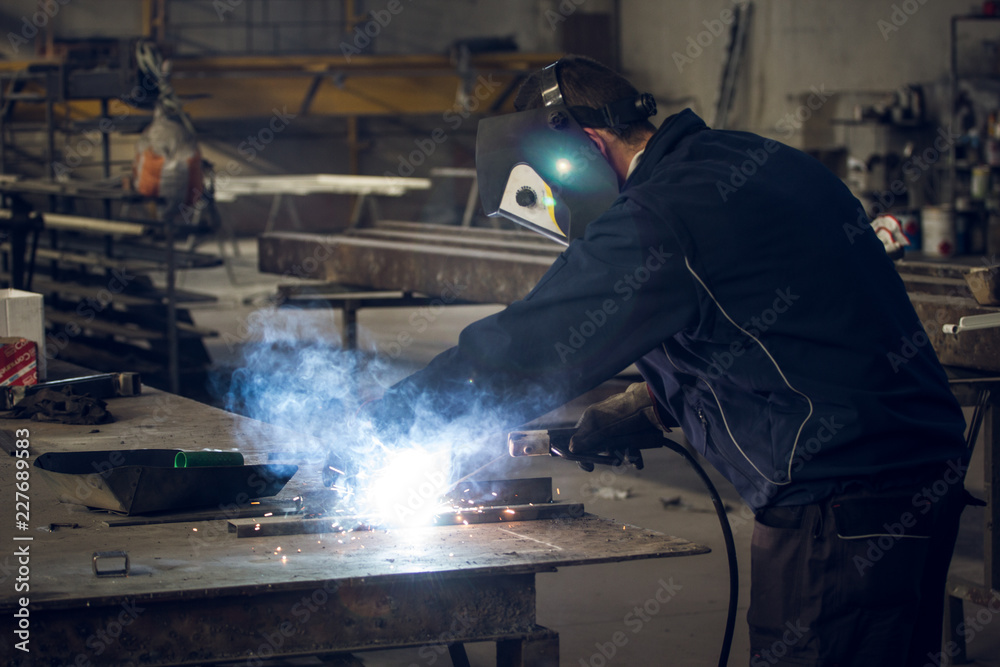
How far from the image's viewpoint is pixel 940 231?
9.01 meters

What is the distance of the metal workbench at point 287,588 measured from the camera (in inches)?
51.0

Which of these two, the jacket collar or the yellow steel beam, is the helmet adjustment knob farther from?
the yellow steel beam

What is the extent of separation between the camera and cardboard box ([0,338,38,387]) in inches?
101

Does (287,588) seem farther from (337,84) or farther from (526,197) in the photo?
(337,84)

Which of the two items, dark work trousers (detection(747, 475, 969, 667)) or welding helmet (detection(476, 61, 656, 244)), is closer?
dark work trousers (detection(747, 475, 969, 667))

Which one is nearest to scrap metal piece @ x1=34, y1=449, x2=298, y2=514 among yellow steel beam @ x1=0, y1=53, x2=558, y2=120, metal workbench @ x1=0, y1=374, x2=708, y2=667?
metal workbench @ x1=0, y1=374, x2=708, y2=667

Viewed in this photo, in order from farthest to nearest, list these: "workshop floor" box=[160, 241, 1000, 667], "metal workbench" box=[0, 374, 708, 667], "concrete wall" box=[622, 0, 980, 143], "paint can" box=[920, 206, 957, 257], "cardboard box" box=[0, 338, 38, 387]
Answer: "concrete wall" box=[622, 0, 980, 143]
"paint can" box=[920, 206, 957, 257]
"workshop floor" box=[160, 241, 1000, 667]
"cardboard box" box=[0, 338, 38, 387]
"metal workbench" box=[0, 374, 708, 667]

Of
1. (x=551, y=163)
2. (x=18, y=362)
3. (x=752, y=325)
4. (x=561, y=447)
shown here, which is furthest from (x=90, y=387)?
(x=752, y=325)

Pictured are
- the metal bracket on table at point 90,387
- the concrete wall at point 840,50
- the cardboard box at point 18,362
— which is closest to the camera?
the metal bracket on table at point 90,387

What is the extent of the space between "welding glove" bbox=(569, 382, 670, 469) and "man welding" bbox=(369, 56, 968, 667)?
22cm

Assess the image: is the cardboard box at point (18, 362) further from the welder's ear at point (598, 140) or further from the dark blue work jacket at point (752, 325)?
the welder's ear at point (598, 140)

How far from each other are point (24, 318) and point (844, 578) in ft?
6.93

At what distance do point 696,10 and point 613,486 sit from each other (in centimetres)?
907

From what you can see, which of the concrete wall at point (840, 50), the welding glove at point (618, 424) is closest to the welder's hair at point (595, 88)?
the welding glove at point (618, 424)
